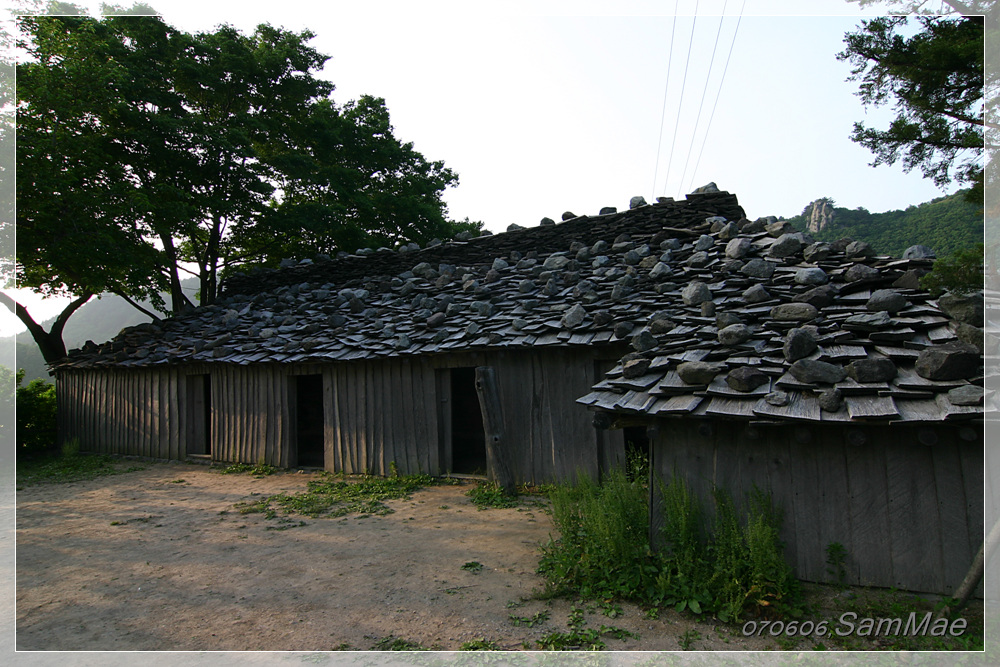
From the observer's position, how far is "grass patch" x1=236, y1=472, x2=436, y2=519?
24.7 feet

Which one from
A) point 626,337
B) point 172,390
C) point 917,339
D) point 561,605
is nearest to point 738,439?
point 917,339

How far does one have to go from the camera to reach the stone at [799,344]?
4.67 metres

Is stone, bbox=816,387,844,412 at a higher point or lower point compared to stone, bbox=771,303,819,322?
lower

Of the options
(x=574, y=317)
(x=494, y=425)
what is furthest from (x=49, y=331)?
(x=574, y=317)

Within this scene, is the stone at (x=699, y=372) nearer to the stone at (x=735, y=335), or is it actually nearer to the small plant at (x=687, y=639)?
the stone at (x=735, y=335)

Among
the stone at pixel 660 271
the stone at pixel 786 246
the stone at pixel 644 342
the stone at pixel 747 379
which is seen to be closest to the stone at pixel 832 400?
the stone at pixel 747 379

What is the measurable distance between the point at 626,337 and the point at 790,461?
9.84 ft

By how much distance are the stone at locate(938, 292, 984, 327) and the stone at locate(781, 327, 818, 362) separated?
1.10 metres

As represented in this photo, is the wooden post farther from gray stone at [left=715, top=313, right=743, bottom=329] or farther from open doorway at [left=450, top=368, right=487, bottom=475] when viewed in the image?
open doorway at [left=450, top=368, right=487, bottom=475]

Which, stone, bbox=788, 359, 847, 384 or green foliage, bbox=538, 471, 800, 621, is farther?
stone, bbox=788, 359, 847, 384

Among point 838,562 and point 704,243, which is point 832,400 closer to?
point 838,562

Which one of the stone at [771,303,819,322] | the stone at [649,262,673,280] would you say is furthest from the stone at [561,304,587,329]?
the stone at [771,303,819,322]

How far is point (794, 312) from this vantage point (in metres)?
5.35

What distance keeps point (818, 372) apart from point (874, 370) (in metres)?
0.37
